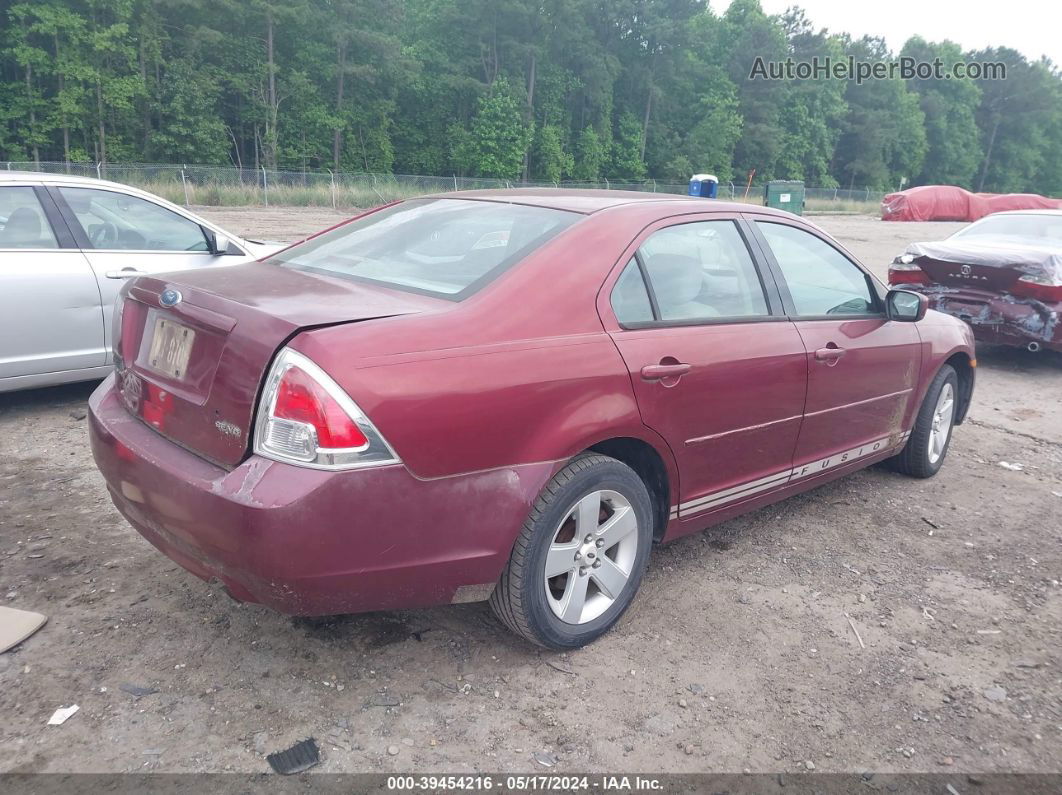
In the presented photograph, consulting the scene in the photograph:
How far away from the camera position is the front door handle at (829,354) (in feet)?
12.6

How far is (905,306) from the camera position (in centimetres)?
430

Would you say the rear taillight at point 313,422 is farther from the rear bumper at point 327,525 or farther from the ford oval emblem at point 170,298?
the ford oval emblem at point 170,298

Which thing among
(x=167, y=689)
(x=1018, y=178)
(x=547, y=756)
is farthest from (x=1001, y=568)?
(x=1018, y=178)

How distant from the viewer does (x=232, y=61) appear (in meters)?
45.5

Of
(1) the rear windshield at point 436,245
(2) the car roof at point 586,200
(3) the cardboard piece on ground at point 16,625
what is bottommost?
(3) the cardboard piece on ground at point 16,625

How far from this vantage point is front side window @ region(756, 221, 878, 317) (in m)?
3.94

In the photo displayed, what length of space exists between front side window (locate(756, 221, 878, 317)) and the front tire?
142cm

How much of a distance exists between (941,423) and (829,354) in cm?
183

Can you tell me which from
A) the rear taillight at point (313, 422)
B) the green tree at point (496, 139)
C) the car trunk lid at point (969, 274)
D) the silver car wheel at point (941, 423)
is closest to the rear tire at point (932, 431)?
the silver car wheel at point (941, 423)

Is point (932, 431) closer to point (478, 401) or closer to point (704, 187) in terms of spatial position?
point (704, 187)

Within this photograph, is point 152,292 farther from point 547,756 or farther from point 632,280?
point 547,756

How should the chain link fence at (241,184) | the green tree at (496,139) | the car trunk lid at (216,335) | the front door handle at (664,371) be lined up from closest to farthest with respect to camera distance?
the car trunk lid at (216,335), the front door handle at (664,371), the chain link fence at (241,184), the green tree at (496,139)

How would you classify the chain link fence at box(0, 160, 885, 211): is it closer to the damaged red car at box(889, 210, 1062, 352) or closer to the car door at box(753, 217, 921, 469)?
the damaged red car at box(889, 210, 1062, 352)

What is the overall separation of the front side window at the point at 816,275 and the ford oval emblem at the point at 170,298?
2504mm
